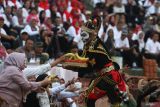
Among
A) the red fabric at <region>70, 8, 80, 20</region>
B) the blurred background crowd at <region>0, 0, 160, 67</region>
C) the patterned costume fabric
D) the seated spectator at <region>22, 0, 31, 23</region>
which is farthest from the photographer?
the red fabric at <region>70, 8, 80, 20</region>

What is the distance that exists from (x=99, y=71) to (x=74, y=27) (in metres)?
8.96

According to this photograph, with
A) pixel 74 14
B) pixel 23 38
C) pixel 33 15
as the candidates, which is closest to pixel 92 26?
pixel 23 38

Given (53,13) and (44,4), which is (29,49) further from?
(44,4)

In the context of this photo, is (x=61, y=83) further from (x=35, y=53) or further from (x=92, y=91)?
(x=35, y=53)

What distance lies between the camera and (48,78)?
10727 mm

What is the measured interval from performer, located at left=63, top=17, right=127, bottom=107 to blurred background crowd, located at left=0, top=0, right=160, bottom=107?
3.71m

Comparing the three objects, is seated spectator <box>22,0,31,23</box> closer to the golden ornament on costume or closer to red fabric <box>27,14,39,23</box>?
red fabric <box>27,14,39,23</box>

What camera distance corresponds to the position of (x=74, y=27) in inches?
834

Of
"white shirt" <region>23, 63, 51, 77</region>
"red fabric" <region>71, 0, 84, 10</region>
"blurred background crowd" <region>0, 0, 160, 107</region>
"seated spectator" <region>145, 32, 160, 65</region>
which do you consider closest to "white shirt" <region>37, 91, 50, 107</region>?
"white shirt" <region>23, 63, 51, 77</region>

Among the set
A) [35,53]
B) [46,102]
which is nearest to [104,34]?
[35,53]

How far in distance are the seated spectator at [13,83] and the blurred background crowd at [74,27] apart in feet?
17.8

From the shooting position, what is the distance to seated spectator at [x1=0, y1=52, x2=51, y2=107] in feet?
33.8

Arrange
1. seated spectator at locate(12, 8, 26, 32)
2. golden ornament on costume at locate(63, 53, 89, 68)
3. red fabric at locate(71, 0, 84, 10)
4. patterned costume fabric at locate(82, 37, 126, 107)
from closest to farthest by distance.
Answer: golden ornament on costume at locate(63, 53, 89, 68)
patterned costume fabric at locate(82, 37, 126, 107)
seated spectator at locate(12, 8, 26, 32)
red fabric at locate(71, 0, 84, 10)

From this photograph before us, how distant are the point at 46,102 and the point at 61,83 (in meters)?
1.97
